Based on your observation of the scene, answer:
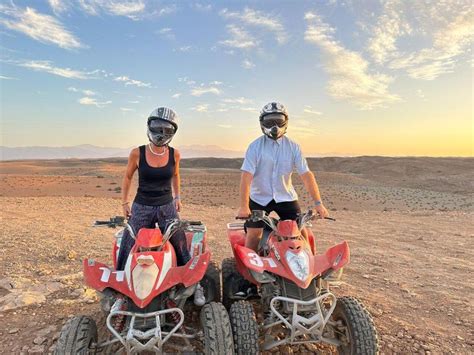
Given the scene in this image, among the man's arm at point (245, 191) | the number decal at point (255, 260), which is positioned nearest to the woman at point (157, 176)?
→ the man's arm at point (245, 191)

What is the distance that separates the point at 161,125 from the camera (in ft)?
15.5

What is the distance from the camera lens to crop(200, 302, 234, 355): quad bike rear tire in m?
3.49

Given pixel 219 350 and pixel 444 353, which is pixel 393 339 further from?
pixel 219 350

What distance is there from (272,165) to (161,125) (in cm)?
144

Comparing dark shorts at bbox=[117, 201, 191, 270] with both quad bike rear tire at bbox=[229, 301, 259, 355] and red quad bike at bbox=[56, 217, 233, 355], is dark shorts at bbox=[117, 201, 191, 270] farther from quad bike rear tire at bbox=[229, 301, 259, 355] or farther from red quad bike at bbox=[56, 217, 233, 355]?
quad bike rear tire at bbox=[229, 301, 259, 355]

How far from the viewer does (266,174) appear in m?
5.12

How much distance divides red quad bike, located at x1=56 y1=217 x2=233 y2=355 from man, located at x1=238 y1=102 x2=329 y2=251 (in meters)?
1.00

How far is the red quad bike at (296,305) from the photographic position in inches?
146

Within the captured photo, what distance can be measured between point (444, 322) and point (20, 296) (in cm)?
565

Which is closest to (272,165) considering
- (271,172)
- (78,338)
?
(271,172)

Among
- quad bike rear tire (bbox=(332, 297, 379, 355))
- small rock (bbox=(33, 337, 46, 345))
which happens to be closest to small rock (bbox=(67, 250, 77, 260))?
small rock (bbox=(33, 337, 46, 345))

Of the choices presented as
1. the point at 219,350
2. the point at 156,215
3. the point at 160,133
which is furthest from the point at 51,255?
the point at 219,350

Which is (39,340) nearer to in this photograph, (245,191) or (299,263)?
(245,191)

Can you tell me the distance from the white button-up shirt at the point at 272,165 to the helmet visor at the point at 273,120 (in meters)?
0.25
